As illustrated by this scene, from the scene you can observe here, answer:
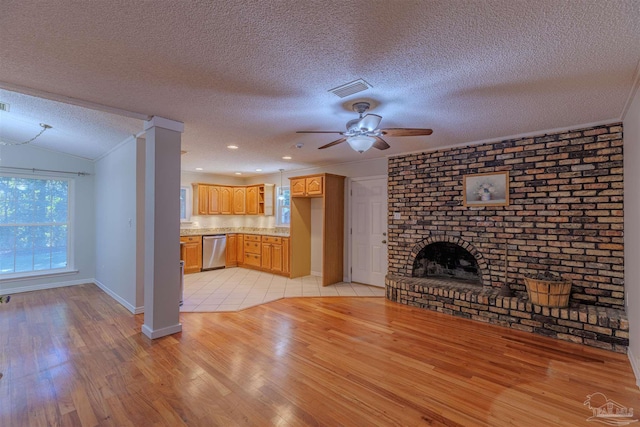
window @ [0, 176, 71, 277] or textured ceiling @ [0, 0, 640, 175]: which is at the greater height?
textured ceiling @ [0, 0, 640, 175]

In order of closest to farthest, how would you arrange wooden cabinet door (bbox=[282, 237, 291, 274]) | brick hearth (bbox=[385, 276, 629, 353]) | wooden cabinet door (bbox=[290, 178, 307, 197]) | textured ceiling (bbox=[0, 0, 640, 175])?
textured ceiling (bbox=[0, 0, 640, 175]) < brick hearth (bbox=[385, 276, 629, 353]) < wooden cabinet door (bbox=[290, 178, 307, 197]) < wooden cabinet door (bbox=[282, 237, 291, 274])

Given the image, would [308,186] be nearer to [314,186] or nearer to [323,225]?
[314,186]

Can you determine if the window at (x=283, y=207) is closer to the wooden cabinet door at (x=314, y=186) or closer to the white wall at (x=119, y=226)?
the wooden cabinet door at (x=314, y=186)

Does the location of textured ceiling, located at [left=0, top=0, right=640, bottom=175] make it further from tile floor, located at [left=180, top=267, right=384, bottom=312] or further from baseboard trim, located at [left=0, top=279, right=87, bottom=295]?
baseboard trim, located at [left=0, top=279, right=87, bottom=295]

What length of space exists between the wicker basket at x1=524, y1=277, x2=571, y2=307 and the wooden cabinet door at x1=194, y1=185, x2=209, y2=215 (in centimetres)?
665

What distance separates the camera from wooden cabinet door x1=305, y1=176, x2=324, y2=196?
5.52m

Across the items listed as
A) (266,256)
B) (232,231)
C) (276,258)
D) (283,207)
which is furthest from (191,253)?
(283,207)

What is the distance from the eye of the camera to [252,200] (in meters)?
7.65

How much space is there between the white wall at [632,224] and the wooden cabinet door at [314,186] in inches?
156


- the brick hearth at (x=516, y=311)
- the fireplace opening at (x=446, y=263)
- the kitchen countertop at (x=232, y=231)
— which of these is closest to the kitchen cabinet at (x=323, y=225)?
the kitchen countertop at (x=232, y=231)

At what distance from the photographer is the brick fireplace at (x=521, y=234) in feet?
10.4

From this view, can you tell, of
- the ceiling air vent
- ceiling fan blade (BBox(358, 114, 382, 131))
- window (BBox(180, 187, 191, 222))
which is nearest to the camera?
the ceiling air vent

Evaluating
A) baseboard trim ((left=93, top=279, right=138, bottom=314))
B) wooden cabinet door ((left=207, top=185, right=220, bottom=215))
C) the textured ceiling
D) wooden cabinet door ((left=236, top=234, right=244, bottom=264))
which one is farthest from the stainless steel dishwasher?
the textured ceiling

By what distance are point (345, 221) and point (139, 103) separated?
13.0 ft
